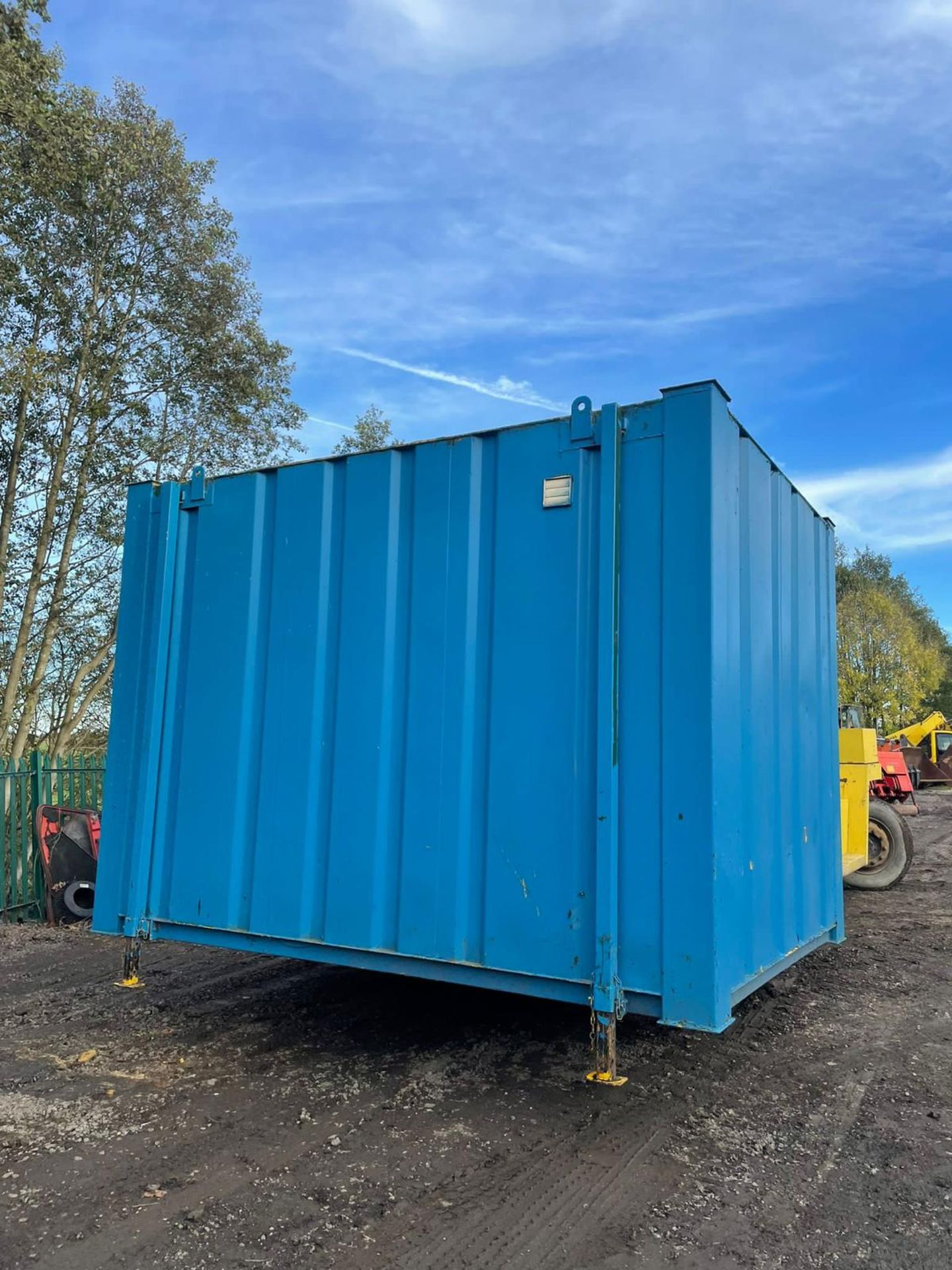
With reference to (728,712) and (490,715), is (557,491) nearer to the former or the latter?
(490,715)

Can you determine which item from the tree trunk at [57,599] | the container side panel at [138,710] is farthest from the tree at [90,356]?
the container side panel at [138,710]

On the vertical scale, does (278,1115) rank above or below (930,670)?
below

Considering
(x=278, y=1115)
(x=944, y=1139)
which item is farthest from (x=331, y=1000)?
(x=944, y=1139)

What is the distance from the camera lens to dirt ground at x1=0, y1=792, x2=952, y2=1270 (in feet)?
9.04

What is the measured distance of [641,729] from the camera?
337 cm

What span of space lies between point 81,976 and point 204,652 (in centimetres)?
347

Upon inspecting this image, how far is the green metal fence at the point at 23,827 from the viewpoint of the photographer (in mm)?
8727

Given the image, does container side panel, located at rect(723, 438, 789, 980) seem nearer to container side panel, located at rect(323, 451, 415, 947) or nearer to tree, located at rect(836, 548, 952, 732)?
container side panel, located at rect(323, 451, 415, 947)

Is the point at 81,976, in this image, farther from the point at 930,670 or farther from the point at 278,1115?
the point at 930,670

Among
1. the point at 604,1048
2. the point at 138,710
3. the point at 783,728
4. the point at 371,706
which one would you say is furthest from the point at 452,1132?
the point at 138,710

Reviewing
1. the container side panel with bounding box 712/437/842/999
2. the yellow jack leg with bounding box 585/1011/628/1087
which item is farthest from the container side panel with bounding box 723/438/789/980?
the yellow jack leg with bounding box 585/1011/628/1087

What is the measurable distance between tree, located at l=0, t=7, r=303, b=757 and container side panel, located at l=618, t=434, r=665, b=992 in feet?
31.6

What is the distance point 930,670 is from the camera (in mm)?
43719

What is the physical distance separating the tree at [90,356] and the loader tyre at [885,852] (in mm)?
10983
